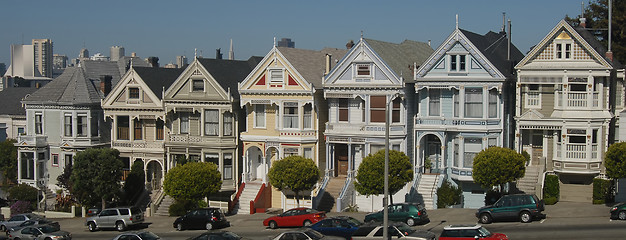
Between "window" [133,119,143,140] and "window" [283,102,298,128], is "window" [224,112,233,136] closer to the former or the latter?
"window" [283,102,298,128]

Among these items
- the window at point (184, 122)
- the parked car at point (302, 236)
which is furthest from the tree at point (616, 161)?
the window at point (184, 122)

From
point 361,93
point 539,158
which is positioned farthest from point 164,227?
point 539,158

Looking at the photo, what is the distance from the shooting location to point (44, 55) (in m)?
178

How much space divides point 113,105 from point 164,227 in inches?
556

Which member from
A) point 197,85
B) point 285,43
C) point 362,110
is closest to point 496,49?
point 362,110

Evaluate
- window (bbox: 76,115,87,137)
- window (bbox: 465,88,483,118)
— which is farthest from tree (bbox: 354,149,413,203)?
window (bbox: 76,115,87,137)

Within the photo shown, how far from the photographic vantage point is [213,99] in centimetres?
5594

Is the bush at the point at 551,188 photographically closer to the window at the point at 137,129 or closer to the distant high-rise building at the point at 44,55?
the window at the point at 137,129

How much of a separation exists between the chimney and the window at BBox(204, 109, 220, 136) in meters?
11.5

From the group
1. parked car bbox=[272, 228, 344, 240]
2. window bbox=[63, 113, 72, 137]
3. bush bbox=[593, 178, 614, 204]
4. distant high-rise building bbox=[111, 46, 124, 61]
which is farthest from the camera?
distant high-rise building bbox=[111, 46, 124, 61]

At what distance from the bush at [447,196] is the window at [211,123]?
16.9 m

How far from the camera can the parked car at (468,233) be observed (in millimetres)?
32938

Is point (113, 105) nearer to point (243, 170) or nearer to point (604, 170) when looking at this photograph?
point (243, 170)

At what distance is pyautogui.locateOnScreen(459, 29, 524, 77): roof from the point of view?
160 ft
